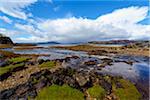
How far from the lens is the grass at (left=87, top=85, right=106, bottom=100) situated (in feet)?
77.0

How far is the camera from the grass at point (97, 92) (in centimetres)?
2346

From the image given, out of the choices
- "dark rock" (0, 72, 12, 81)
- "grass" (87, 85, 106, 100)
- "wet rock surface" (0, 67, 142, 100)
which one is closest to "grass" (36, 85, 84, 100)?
"wet rock surface" (0, 67, 142, 100)

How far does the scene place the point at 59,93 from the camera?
2314cm

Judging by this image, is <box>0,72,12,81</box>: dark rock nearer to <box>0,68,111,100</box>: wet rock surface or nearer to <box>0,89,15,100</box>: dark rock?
<box>0,68,111,100</box>: wet rock surface

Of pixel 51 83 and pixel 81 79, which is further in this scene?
pixel 81 79

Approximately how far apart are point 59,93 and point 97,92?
436 cm

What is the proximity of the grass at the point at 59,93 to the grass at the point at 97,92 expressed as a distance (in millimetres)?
1314

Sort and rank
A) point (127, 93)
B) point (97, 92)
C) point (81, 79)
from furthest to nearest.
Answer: point (81, 79)
point (127, 93)
point (97, 92)

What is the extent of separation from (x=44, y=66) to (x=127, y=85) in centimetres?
1829

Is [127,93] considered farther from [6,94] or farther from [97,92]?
[6,94]

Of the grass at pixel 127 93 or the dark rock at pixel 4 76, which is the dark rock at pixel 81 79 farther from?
the dark rock at pixel 4 76

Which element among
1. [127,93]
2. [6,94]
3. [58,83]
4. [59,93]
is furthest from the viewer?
[58,83]

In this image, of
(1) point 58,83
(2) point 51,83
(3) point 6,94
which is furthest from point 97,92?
(3) point 6,94

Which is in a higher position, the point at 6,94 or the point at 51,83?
the point at 51,83
